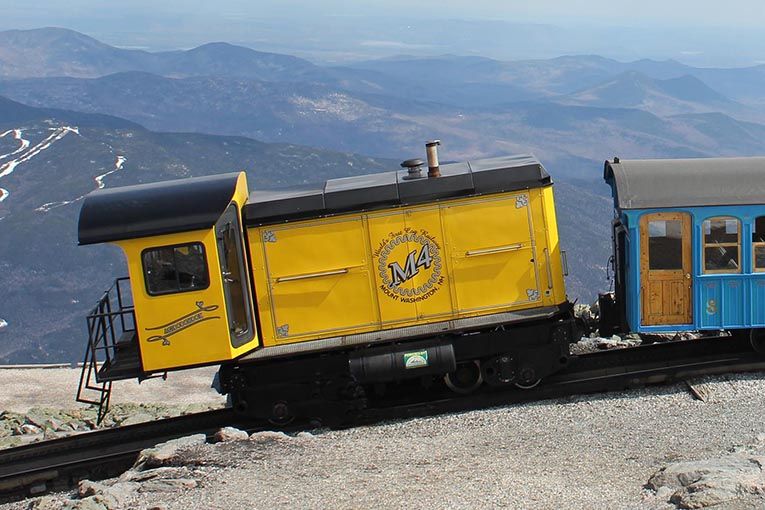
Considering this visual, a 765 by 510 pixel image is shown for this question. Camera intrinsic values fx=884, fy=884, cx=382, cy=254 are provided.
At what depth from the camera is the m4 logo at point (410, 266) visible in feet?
47.4

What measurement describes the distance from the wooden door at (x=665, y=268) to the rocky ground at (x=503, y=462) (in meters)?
1.22

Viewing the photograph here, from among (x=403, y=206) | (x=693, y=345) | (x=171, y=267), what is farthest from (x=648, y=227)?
(x=171, y=267)

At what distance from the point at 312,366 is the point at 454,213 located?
3410 mm

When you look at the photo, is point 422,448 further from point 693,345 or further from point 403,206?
point 693,345

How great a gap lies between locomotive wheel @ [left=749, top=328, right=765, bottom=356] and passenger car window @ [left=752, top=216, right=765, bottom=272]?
122cm

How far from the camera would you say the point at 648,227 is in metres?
14.4

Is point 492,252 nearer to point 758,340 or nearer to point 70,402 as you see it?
point 758,340

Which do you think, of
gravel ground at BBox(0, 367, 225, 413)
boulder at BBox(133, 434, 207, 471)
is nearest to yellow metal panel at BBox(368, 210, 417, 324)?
boulder at BBox(133, 434, 207, 471)

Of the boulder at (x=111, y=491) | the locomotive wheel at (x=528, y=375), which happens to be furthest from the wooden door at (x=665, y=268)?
the boulder at (x=111, y=491)

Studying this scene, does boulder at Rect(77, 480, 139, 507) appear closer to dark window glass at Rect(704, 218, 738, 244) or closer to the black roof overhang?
the black roof overhang

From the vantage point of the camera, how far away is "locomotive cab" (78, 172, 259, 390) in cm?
1352

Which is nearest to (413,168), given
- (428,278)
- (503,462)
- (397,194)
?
(397,194)

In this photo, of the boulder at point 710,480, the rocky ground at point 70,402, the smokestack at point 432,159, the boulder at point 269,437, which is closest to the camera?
the boulder at point 710,480

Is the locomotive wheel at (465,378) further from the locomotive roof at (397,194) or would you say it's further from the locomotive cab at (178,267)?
the locomotive cab at (178,267)
